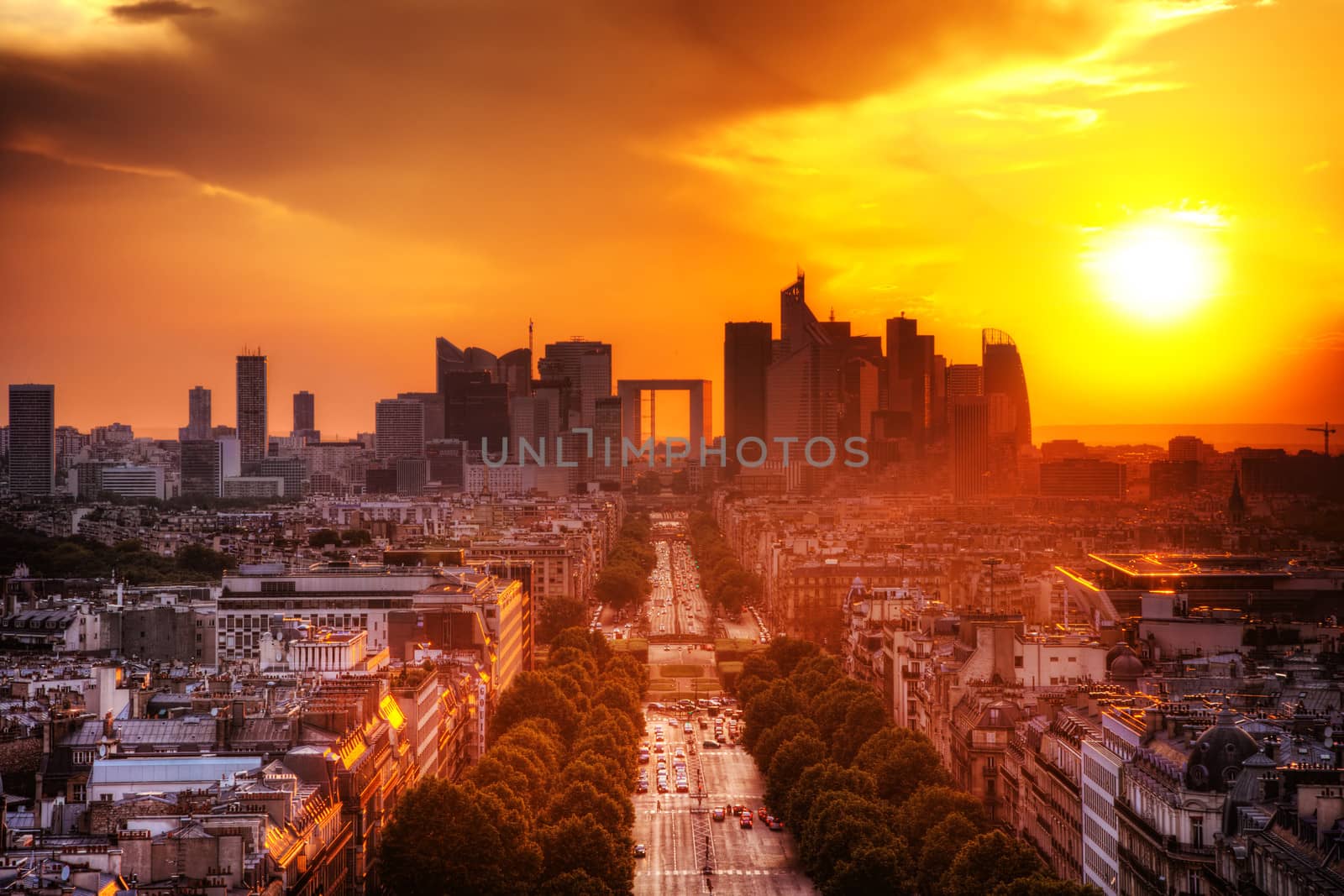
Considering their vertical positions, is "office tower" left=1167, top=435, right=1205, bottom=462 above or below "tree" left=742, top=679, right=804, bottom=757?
above

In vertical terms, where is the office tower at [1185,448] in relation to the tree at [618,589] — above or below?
above

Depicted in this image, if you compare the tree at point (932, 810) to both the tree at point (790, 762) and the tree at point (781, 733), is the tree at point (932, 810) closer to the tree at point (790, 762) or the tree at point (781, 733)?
the tree at point (790, 762)

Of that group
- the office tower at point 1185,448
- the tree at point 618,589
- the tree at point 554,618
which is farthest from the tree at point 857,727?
the office tower at point 1185,448

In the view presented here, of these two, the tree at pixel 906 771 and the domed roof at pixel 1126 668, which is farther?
the domed roof at pixel 1126 668

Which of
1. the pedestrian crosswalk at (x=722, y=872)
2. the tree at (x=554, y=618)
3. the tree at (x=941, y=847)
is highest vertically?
the tree at (x=554, y=618)

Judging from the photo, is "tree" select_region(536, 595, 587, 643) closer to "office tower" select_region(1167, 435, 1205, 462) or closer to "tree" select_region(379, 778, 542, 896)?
"office tower" select_region(1167, 435, 1205, 462)

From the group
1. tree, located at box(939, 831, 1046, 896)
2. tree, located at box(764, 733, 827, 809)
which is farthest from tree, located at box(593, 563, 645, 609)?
tree, located at box(939, 831, 1046, 896)

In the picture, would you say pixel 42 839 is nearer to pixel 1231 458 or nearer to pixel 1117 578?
pixel 1117 578

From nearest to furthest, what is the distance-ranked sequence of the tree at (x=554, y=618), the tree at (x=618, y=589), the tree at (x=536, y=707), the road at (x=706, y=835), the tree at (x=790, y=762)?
the road at (x=706, y=835) < the tree at (x=790, y=762) < the tree at (x=536, y=707) < the tree at (x=554, y=618) < the tree at (x=618, y=589)
